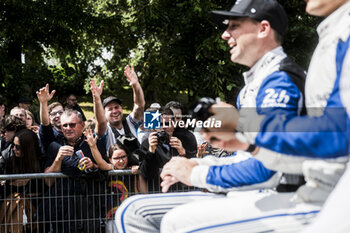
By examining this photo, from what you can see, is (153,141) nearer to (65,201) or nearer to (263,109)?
(65,201)

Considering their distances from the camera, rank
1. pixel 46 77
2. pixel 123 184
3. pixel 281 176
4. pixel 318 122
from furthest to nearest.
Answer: pixel 46 77 < pixel 123 184 < pixel 281 176 < pixel 318 122

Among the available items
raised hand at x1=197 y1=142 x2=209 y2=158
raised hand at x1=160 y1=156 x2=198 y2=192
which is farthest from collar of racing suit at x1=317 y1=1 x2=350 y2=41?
raised hand at x1=197 y1=142 x2=209 y2=158

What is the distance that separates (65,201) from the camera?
4871 mm

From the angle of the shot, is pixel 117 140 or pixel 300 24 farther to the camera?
pixel 300 24

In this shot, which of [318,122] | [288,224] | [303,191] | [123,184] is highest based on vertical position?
[318,122]

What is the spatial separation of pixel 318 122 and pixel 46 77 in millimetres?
15473

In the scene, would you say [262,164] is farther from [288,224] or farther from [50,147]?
[50,147]

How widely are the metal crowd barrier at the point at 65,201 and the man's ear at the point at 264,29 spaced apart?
321 cm

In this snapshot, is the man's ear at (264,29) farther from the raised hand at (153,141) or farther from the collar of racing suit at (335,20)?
the raised hand at (153,141)

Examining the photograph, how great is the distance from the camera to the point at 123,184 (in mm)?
4879

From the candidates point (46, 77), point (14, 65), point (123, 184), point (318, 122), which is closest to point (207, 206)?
point (318, 122)

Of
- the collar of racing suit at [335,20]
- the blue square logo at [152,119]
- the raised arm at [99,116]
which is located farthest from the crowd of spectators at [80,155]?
the collar of racing suit at [335,20]

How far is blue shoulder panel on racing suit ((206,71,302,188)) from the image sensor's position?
1.49 m

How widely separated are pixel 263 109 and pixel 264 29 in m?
0.41
